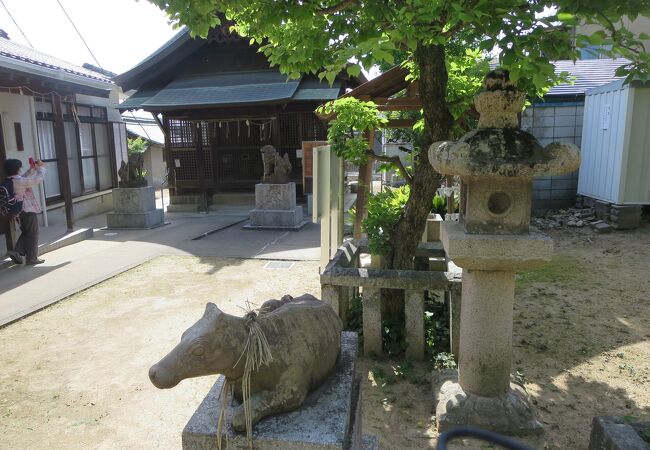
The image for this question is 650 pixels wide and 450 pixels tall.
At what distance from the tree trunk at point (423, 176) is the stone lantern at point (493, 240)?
1080mm

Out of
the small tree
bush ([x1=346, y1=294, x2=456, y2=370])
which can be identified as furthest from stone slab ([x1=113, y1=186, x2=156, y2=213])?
bush ([x1=346, y1=294, x2=456, y2=370])

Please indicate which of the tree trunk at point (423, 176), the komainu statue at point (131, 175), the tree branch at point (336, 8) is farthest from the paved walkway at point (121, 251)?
the tree branch at point (336, 8)

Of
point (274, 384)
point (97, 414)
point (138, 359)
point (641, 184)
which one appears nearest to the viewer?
point (274, 384)

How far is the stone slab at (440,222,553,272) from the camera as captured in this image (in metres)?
2.93

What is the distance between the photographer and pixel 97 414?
3691 mm

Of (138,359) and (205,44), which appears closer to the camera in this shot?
(138,359)

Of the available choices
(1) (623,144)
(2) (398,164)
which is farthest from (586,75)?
(2) (398,164)

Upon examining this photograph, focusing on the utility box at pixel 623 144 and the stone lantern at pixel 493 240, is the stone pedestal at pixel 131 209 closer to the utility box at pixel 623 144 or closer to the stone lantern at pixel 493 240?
the stone lantern at pixel 493 240

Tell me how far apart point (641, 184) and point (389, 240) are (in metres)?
7.04

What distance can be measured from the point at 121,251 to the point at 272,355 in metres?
8.32

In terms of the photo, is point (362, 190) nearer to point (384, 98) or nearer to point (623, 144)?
point (384, 98)

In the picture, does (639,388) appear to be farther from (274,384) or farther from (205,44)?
(205,44)

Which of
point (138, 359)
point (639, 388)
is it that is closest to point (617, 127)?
point (639, 388)

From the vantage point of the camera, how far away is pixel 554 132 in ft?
36.9
